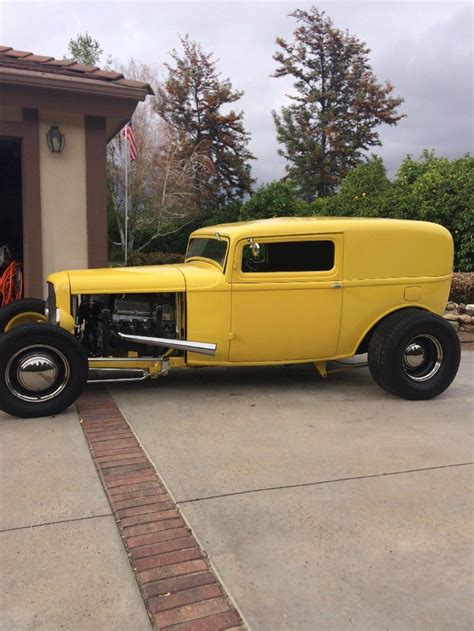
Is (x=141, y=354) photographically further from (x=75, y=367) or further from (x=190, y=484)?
(x=190, y=484)

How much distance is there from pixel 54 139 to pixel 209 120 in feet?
80.4

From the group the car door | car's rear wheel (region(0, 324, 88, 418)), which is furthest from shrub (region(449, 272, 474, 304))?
car's rear wheel (region(0, 324, 88, 418))

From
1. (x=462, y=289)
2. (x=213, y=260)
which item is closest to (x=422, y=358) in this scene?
(x=213, y=260)

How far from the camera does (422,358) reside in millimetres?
5328

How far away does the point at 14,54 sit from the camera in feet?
23.5

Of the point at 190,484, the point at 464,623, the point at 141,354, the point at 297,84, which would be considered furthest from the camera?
the point at 297,84

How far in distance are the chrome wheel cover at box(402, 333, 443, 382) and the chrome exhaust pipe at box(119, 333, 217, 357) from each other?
1.88 metres

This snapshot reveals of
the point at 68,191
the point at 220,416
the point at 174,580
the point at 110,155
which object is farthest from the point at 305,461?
the point at 110,155

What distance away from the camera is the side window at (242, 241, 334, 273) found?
5.18 m

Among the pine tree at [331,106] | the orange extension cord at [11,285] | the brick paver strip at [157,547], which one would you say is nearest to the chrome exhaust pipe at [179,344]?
the brick paver strip at [157,547]

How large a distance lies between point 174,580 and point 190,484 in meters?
0.94

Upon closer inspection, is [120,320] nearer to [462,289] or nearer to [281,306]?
[281,306]

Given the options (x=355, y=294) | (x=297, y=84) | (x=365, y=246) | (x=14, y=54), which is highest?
(x=297, y=84)

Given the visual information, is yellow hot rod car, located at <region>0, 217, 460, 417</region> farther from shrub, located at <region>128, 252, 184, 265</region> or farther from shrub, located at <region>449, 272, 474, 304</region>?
shrub, located at <region>128, 252, 184, 265</region>
